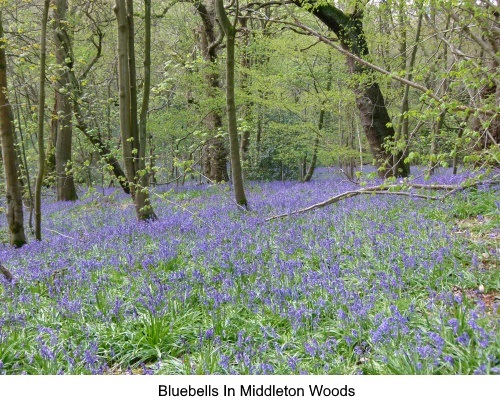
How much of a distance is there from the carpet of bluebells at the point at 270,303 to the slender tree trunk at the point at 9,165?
1.93m

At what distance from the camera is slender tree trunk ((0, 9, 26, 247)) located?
8273mm

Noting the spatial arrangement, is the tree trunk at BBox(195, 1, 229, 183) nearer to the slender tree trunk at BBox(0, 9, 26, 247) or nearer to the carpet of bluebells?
the slender tree trunk at BBox(0, 9, 26, 247)

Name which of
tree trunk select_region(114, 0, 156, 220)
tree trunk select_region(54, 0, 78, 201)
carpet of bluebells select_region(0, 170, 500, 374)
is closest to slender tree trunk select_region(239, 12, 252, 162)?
tree trunk select_region(54, 0, 78, 201)

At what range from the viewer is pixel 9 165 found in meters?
8.35

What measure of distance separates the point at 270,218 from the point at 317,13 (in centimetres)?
739

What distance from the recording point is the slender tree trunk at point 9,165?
27.1 ft

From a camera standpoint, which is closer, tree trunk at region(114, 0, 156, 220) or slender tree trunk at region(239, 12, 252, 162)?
tree trunk at region(114, 0, 156, 220)
